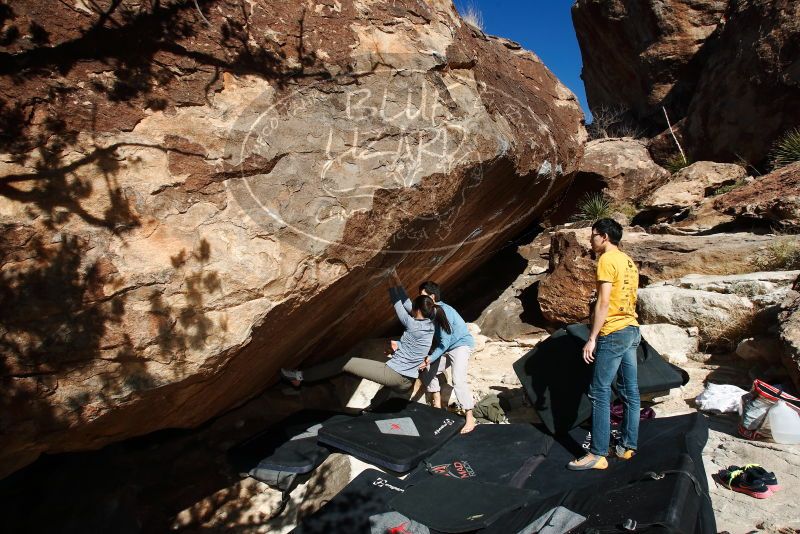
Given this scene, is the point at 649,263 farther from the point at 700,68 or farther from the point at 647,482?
the point at 700,68

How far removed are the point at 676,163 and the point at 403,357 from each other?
33.4 ft

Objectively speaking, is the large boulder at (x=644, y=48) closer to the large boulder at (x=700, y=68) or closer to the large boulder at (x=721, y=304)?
the large boulder at (x=700, y=68)

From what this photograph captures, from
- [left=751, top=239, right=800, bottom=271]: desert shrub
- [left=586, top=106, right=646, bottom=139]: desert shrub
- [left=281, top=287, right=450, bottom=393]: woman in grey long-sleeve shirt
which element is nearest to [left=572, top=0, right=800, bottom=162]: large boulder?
[left=586, top=106, right=646, bottom=139]: desert shrub

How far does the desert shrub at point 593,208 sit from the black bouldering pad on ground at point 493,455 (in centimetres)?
599

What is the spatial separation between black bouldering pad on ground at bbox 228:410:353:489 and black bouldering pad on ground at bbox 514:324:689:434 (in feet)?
4.92

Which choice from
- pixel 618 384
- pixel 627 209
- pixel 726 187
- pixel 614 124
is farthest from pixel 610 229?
pixel 614 124

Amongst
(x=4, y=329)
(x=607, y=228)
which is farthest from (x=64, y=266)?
(x=607, y=228)

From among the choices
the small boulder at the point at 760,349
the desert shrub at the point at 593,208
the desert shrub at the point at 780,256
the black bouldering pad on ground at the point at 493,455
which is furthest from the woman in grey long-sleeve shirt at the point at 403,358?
the desert shrub at the point at 593,208

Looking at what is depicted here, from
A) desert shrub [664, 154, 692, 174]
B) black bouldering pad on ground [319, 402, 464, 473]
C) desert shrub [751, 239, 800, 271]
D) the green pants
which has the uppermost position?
desert shrub [664, 154, 692, 174]

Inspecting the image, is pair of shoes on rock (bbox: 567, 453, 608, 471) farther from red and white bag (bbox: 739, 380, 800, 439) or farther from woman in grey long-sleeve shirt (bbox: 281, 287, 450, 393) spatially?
woman in grey long-sleeve shirt (bbox: 281, 287, 450, 393)

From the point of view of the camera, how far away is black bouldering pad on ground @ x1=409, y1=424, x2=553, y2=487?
3291 millimetres

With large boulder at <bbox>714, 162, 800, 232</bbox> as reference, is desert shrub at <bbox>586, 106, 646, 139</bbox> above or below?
above

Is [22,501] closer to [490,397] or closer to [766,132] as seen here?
[490,397]

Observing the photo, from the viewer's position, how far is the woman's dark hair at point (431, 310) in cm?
387
